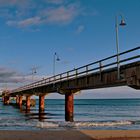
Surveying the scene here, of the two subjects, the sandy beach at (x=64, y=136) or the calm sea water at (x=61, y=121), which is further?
the calm sea water at (x=61, y=121)

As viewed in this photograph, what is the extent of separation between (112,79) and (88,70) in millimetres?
5113

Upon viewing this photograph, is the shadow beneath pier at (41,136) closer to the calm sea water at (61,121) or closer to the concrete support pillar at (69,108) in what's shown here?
the calm sea water at (61,121)

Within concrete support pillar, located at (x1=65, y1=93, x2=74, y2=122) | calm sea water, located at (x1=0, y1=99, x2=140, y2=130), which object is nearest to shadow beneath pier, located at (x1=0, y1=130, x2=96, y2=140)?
calm sea water, located at (x1=0, y1=99, x2=140, y2=130)

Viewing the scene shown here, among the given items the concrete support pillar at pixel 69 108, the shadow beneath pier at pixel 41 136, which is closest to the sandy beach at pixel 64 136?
the shadow beneath pier at pixel 41 136

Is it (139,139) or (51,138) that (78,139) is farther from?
(139,139)

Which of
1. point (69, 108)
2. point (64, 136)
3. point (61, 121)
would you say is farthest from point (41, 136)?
point (61, 121)

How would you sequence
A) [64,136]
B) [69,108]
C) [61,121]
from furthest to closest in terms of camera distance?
[61,121] → [69,108] → [64,136]

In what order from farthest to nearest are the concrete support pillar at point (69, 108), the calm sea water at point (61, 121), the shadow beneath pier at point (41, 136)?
the concrete support pillar at point (69, 108) → the calm sea water at point (61, 121) → the shadow beneath pier at point (41, 136)

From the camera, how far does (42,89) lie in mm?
51719

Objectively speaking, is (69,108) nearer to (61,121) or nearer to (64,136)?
(61,121)

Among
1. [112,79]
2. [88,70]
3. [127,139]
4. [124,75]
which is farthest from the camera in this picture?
[88,70]

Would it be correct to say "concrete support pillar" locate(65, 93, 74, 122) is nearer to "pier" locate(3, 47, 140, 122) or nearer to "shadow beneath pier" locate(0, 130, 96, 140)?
"pier" locate(3, 47, 140, 122)

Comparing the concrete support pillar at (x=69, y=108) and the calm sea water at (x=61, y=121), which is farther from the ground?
the concrete support pillar at (x=69, y=108)

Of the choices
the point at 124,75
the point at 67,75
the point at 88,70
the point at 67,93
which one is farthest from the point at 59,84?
the point at 124,75
